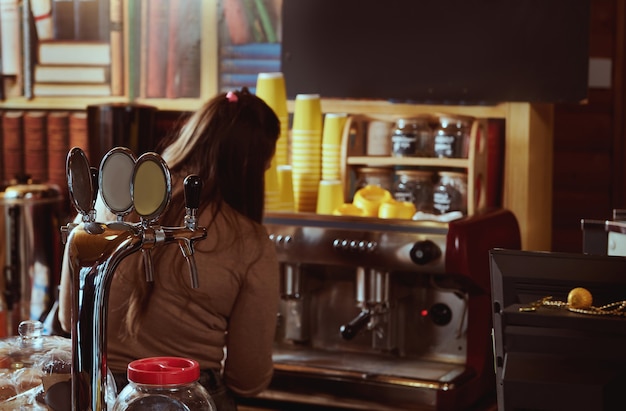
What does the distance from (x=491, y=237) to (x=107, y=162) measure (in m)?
1.67

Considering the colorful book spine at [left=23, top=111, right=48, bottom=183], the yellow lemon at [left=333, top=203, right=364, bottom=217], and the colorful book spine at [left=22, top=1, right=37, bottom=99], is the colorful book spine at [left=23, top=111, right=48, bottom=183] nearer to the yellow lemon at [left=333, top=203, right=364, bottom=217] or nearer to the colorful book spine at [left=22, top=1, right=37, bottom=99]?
the colorful book spine at [left=22, top=1, right=37, bottom=99]

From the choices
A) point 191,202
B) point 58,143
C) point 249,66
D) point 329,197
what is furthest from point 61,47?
point 191,202

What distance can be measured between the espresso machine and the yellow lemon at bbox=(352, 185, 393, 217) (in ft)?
0.51

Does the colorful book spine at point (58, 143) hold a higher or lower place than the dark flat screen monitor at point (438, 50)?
lower

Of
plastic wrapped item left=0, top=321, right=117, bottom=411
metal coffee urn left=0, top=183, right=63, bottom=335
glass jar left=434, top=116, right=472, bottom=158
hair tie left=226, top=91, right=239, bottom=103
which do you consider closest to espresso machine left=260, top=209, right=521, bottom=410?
glass jar left=434, top=116, right=472, bottom=158

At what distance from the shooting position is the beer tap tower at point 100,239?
4.53 ft

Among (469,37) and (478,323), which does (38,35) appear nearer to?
(469,37)

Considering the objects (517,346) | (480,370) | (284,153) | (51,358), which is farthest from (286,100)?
(517,346)

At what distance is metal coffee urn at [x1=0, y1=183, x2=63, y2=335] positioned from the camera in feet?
11.8

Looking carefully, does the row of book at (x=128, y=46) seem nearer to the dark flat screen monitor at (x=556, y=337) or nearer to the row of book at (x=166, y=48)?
the row of book at (x=166, y=48)

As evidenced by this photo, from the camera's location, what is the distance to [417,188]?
315 centimetres

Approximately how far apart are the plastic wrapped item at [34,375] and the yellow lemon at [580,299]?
69cm

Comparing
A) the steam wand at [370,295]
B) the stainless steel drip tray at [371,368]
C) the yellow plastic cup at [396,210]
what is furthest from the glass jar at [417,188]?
the stainless steel drip tray at [371,368]

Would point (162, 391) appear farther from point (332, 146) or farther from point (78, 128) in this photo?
point (78, 128)
